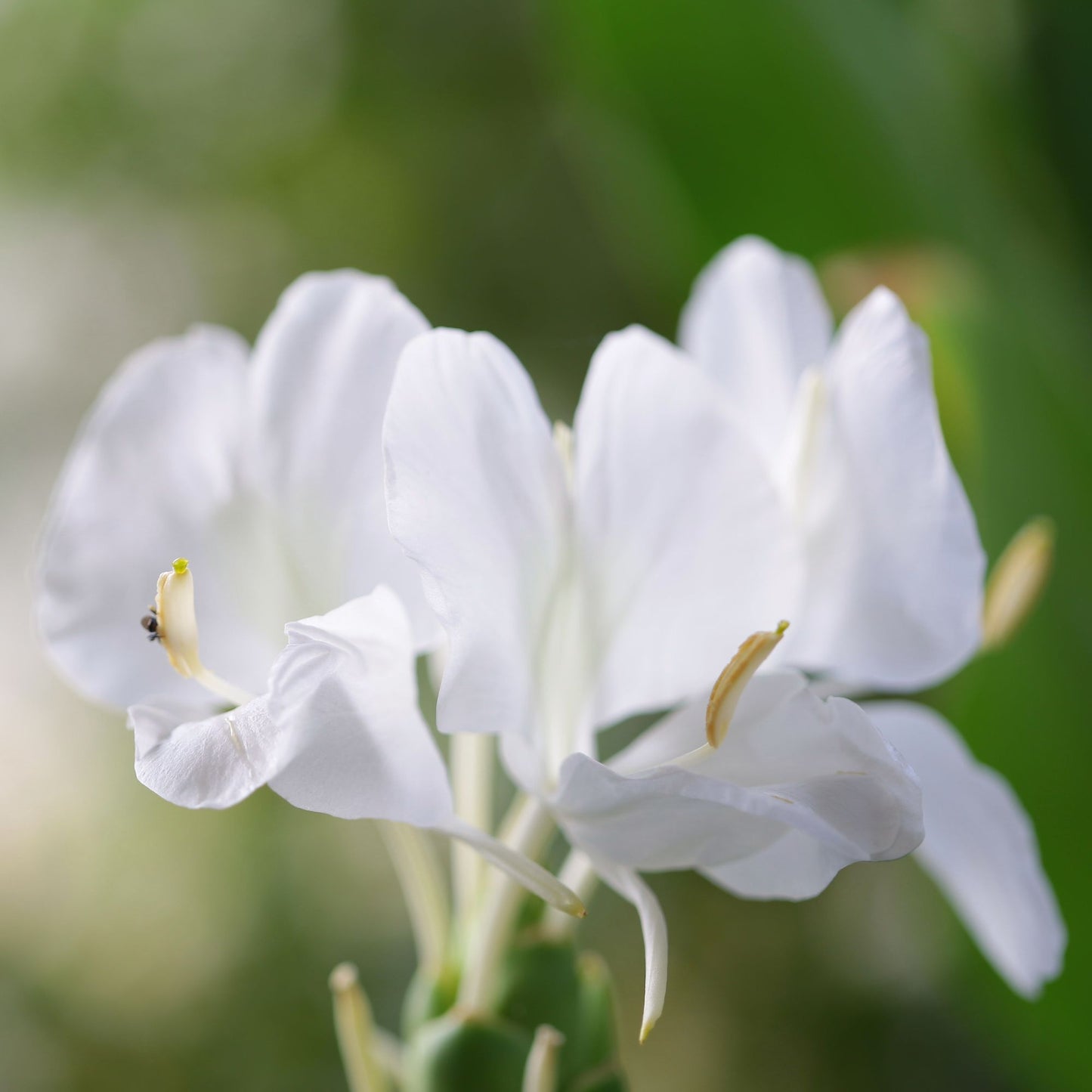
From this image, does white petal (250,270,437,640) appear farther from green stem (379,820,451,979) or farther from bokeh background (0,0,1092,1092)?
bokeh background (0,0,1092,1092)

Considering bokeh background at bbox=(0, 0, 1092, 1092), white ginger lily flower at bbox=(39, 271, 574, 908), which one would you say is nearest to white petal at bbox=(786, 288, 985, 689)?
white ginger lily flower at bbox=(39, 271, 574, 908)

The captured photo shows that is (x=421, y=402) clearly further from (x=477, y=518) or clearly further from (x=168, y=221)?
(x=168, y=221)

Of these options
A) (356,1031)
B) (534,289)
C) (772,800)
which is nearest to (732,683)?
(772,800)

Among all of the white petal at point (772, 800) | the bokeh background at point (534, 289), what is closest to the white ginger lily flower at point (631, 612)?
the white petal at point (772, 800)

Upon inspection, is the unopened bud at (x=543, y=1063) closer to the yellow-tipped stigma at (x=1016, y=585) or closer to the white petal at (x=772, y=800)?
the white petal at (x=772, y=800)

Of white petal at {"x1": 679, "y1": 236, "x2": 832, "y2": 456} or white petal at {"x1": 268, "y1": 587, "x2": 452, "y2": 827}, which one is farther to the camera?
white petal at {"x1": 679, "y1": 236, "x2": 832, "y2": 456}
